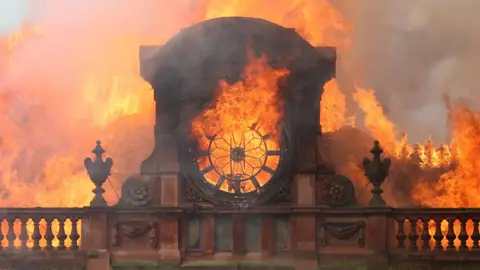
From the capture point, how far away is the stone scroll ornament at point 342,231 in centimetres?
1138

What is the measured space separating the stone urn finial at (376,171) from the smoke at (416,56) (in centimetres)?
140

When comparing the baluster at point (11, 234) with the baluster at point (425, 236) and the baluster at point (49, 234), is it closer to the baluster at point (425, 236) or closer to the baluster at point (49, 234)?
the baluster at point (49, 234)

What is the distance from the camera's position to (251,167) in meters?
11.8

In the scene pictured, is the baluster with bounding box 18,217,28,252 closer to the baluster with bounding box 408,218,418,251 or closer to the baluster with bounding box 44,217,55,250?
the baluster with bounding box 44,217,55,250

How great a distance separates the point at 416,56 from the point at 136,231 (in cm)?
577

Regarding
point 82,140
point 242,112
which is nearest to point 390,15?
point 242,112

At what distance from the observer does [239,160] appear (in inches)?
466

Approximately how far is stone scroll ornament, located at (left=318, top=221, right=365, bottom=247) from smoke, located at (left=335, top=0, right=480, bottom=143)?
2.02m

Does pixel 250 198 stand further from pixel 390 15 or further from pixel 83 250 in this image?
pixel 390 15

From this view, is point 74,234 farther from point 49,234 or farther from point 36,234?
point 36,234

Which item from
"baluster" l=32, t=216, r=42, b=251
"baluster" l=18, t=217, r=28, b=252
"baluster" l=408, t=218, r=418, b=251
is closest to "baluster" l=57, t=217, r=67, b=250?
"baluster" l=32, t=216, r=42, b=251

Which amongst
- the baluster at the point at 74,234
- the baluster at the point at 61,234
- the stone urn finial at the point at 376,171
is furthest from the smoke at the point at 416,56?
the baluster at the point at 61,234

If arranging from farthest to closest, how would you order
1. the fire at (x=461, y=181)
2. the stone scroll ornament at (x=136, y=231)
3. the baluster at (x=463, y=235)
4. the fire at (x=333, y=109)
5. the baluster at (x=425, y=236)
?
1. the fire at (x=333, y=109)
2. the fire at (x=461, y=181)
3. the stone scroll ornament at (x=136, y=231)
4. the baluster at (x=425, y=236)
5. the baluster at (x=463, y=235)

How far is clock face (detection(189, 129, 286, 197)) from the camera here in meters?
11.8
